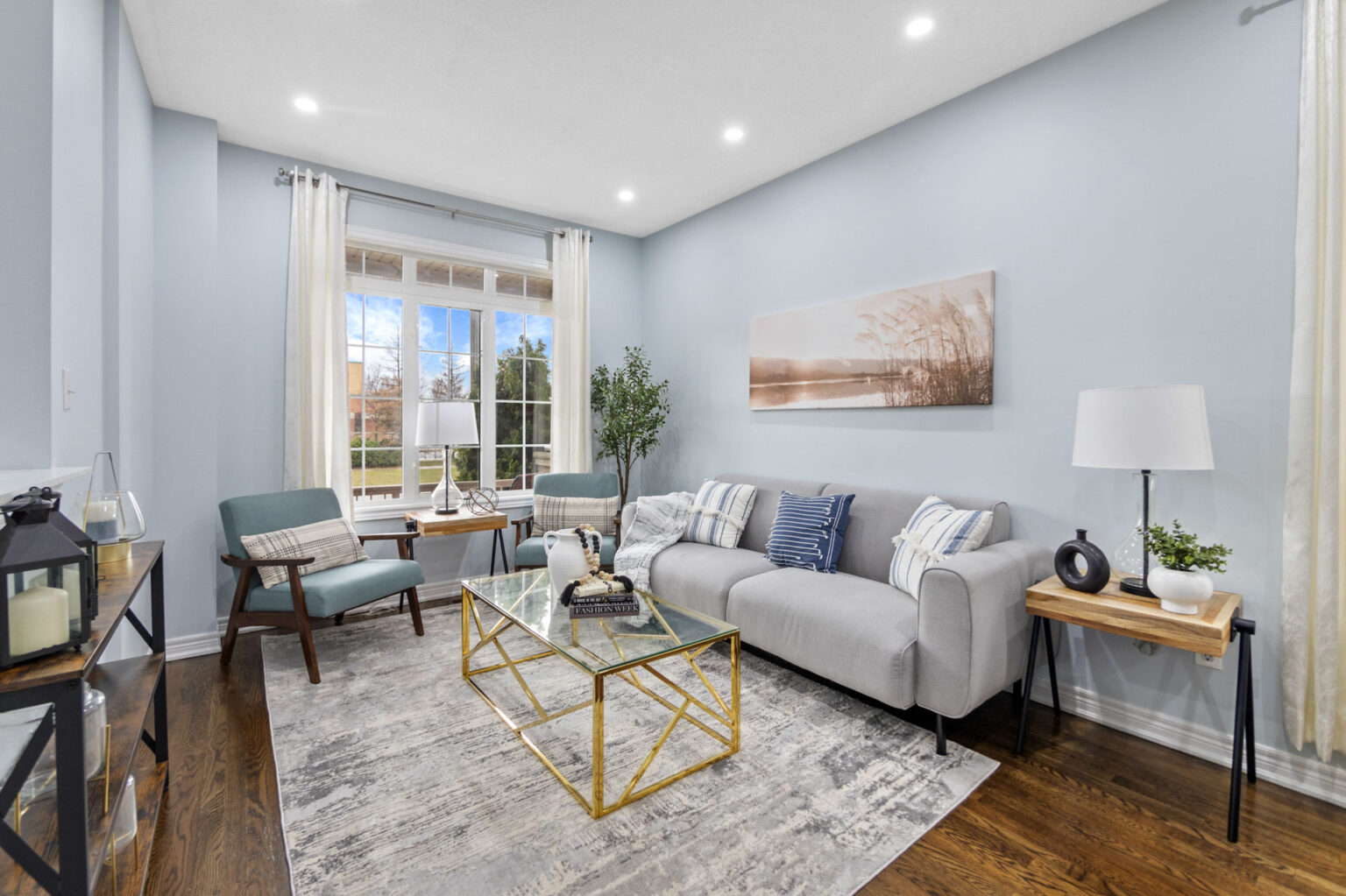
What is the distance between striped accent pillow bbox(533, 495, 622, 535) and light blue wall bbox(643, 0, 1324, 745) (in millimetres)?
1521

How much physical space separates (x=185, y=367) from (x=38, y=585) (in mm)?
2617

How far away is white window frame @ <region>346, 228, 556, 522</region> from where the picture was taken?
→ 4121mm

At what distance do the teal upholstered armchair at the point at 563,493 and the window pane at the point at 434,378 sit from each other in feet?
3.03

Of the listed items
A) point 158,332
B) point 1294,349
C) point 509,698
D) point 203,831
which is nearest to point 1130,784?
point 1294,349

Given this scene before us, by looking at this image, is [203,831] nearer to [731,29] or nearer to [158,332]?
[158,332]

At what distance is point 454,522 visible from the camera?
12.5ft

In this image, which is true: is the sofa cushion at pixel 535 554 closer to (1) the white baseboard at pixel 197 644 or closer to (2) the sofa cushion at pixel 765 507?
(1) the white baseboard at pixel 197 644

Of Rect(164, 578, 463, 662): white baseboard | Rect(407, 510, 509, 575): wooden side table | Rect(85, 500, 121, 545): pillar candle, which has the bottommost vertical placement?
Rect(164, 578, 463, 662): white baseboard

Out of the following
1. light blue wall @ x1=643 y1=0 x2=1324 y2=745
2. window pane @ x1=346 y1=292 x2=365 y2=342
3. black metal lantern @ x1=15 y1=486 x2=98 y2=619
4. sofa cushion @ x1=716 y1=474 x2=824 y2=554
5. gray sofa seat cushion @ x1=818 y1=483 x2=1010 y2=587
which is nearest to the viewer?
black metal lantern @ x1=15 y1=486 x2=98 y2=619

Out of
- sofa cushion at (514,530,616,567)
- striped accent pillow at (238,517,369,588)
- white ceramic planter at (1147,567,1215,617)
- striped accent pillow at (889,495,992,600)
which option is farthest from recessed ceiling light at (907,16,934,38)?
striped accent pillow at (238,517,369,588)

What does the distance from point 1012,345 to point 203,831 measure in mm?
3555

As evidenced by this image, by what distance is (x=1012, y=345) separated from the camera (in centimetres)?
285

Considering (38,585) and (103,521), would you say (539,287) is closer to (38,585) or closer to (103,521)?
(103,521)

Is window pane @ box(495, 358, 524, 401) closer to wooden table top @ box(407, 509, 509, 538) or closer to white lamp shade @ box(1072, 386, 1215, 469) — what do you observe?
wooden table top @ box(407, 509, 509, 538)
